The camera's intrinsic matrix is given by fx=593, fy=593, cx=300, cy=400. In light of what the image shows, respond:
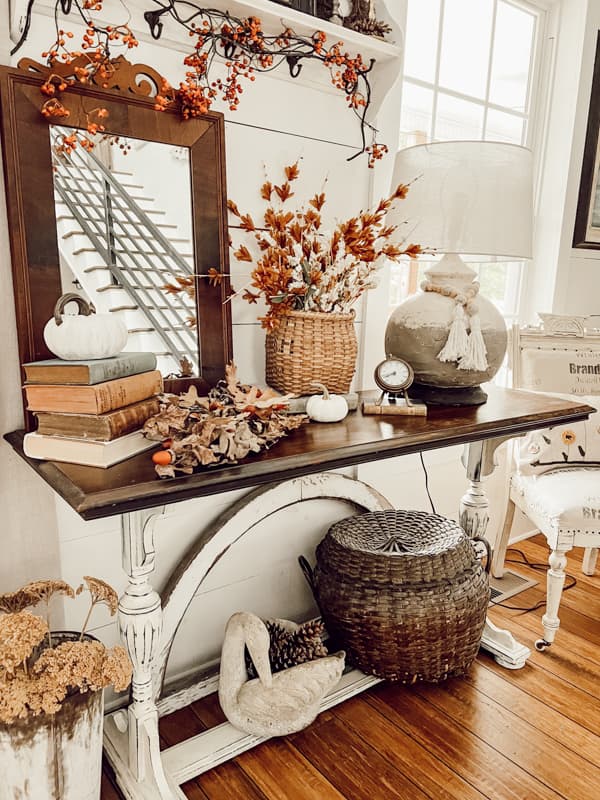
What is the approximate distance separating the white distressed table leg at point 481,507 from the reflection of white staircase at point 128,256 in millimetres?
993

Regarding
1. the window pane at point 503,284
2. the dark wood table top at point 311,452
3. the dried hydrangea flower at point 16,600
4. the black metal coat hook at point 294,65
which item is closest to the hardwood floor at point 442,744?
the dried hydrangea flower at point 16,600

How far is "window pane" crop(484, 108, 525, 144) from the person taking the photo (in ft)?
7.62

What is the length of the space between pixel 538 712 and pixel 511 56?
233cm

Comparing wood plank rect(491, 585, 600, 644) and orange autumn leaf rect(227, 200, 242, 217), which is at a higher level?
orange autumn leaf rect(227, 200, 242, 217)

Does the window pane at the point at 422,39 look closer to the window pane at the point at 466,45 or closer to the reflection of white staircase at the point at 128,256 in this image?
the window pane at the point at 466,45

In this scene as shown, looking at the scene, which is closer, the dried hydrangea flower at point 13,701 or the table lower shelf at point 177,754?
the dried hydrangea flower at point 13,701

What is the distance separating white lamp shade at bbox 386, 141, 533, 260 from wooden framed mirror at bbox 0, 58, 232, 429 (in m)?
→ 0.49

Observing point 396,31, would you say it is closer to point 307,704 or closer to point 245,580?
point 245,580

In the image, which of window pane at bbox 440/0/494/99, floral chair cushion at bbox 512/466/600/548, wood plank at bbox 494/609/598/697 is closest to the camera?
wood plank at bbox 494/609/598/697

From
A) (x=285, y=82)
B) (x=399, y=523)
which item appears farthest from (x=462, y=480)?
(x=285, y=82)

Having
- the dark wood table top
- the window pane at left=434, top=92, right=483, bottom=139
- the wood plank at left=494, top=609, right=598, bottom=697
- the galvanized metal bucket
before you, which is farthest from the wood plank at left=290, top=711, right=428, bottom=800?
the window pane at left=434, top=92, right=483, bottom=139

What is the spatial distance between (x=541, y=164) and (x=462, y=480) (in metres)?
1.37

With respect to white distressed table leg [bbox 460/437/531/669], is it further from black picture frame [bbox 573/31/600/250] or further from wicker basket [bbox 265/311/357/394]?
black picture frame [bbox 573/31/600/250]

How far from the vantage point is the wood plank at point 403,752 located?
1.36 meters
